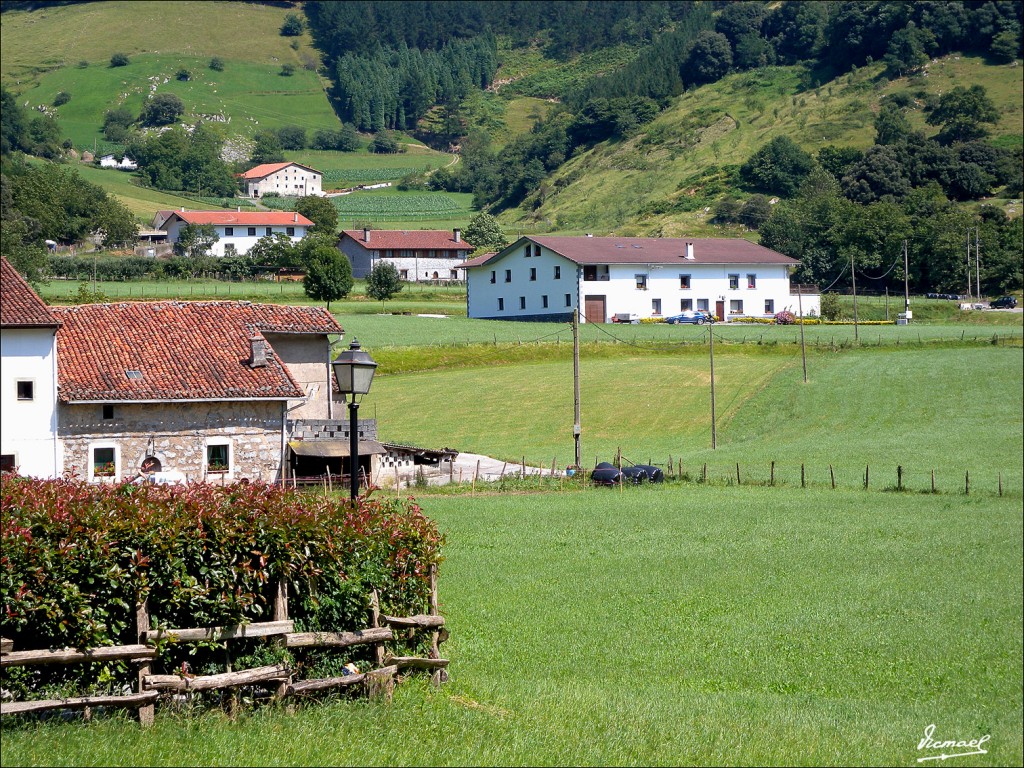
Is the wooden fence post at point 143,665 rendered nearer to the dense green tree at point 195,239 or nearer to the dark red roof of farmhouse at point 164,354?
the dark red roof of farmhouse at point 164,354

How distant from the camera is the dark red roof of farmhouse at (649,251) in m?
98.9

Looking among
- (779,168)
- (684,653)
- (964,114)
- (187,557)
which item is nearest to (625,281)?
(684,653)

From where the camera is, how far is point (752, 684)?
18.4 meters

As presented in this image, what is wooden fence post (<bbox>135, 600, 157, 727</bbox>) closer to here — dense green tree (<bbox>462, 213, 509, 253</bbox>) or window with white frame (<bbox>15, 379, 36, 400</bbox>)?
window with white frame (<bbox>15, 379, 36, 400</bbox>)

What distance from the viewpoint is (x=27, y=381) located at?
130ft

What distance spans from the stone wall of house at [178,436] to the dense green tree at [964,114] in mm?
145443

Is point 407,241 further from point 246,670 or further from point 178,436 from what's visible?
point 246,670

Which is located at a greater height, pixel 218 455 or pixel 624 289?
pixel 624 289

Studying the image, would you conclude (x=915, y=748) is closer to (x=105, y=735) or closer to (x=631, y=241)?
(x=105, y=735)

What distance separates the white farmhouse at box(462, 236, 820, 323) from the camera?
9775 cm

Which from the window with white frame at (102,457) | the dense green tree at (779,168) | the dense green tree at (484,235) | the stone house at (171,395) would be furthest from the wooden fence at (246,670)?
the dense green tree at (779,168)

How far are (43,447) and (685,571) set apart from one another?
22.5 m

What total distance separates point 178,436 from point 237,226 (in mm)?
116175

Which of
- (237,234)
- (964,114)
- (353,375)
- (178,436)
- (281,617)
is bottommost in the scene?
(281,617)
